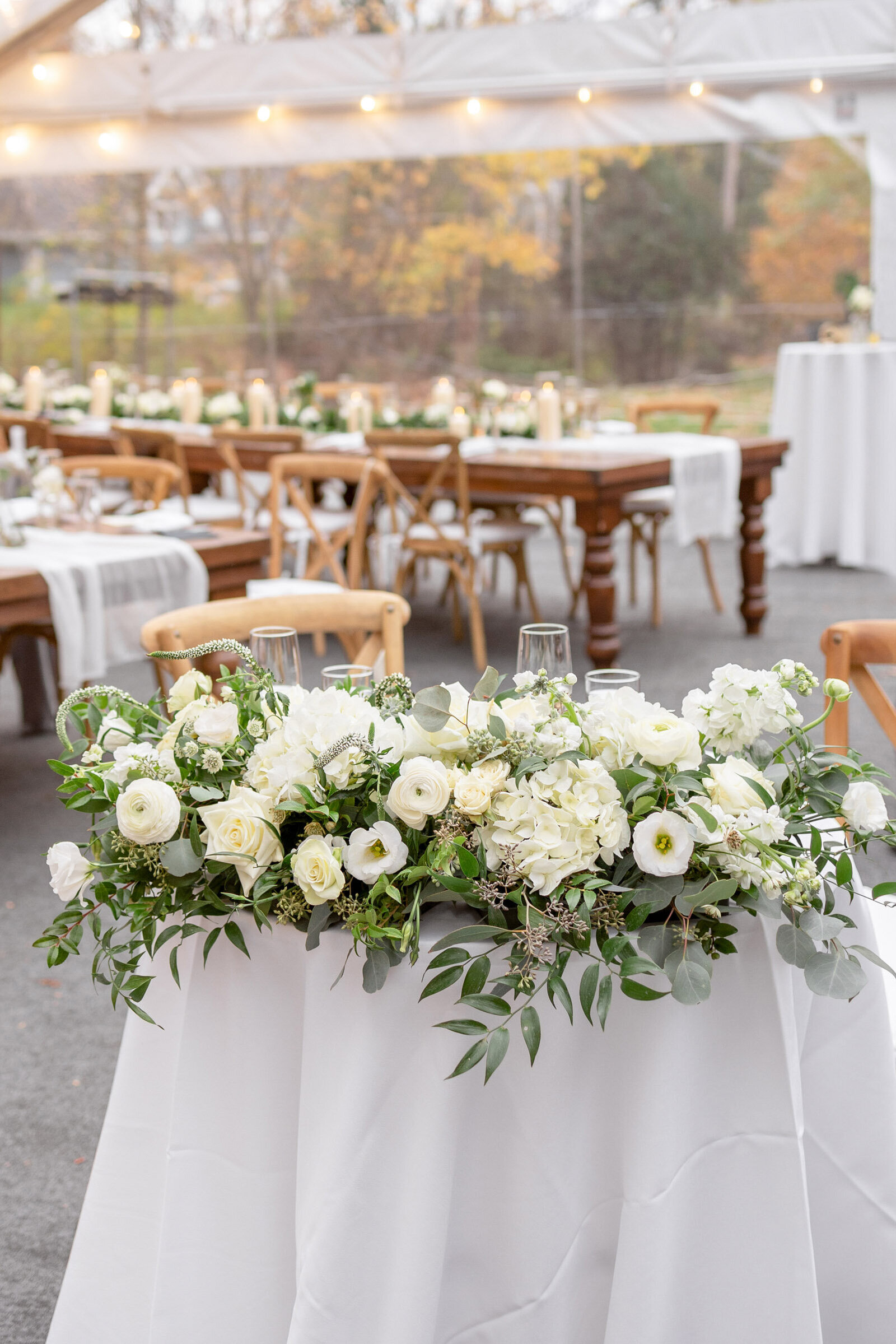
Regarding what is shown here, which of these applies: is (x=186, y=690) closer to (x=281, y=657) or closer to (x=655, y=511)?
(x=281, y=657)

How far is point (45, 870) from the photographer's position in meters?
3.47

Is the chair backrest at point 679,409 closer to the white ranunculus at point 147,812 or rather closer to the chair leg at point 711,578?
the chair leg at point 711,578

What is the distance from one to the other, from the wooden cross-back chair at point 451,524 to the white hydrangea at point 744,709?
3329 millimetres

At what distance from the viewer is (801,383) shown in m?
7.01

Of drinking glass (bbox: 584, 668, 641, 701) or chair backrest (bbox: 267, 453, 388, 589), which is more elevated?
drinking glass (bbox: 584, 668, 641, 701)

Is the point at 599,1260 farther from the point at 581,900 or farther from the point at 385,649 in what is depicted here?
the point at 385,649

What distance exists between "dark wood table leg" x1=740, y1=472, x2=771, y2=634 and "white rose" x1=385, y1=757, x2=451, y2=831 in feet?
13.9

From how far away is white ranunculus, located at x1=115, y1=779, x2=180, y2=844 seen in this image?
121cm

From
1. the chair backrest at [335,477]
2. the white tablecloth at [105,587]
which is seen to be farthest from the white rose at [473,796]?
the chair backrest at [335,477]

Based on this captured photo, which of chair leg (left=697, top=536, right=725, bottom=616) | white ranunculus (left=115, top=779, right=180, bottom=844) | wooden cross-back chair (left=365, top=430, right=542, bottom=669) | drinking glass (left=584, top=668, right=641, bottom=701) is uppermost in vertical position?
drinking glass (left=584, top=668, right=641, bottom=701)

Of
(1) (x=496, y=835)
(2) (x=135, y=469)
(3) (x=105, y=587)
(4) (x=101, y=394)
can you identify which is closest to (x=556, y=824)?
(1) (x=496, y=835)

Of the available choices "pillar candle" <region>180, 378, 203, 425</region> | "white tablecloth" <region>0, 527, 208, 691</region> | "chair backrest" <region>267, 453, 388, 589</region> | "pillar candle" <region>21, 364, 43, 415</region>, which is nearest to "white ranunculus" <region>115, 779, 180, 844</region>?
"white tablecloth" <region>0, 527, 208, 691</region>

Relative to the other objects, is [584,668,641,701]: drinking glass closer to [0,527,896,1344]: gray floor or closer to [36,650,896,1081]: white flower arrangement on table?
[36,650,896,1081]: white flower arrangement on table

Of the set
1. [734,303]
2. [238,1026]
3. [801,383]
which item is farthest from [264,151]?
[238,1026]
